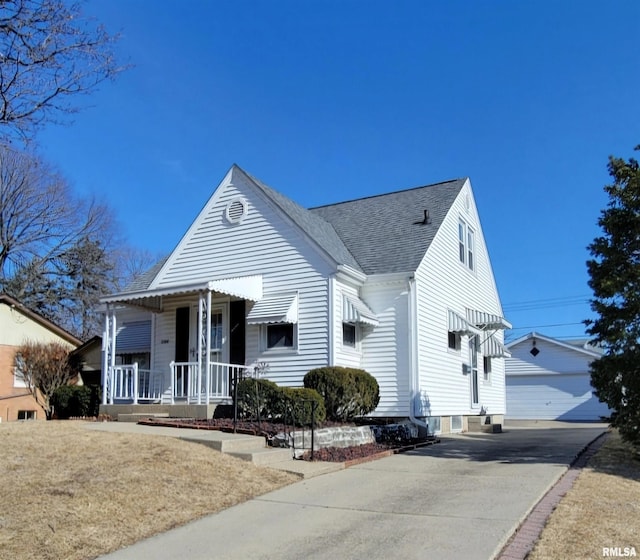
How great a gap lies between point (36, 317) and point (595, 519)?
82.0 ft

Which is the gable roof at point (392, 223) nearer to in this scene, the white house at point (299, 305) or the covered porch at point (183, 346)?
the white house at point (299, 305)

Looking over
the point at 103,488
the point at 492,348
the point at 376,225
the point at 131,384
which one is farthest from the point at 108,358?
the point at 492,348

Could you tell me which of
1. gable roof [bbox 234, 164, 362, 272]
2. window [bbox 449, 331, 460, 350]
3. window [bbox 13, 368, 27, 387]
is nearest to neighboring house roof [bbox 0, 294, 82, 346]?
window [bbox 13, 368, 27, 387]

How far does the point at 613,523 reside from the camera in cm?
Answer: 650

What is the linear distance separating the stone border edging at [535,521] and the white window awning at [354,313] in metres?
6.33

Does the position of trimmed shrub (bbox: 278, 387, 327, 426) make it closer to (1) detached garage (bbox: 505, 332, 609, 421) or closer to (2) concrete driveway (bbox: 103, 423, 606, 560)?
(2) concrete driveway (bbox: 103, 423, 606, 560)

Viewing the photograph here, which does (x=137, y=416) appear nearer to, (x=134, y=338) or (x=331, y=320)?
(x=134, y=338)

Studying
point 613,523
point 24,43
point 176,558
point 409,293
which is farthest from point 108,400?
point 613,523

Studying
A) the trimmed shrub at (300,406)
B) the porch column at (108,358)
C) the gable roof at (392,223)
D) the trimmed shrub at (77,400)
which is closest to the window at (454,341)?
the gable roof at (392,223)

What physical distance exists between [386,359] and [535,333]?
21.1 m

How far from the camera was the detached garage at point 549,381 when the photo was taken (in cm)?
3284

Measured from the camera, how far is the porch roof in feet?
49.8

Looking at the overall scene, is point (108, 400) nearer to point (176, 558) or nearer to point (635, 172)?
point (176, 558)

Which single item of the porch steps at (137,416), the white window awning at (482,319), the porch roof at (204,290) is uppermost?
the porch roof at (204,290)
